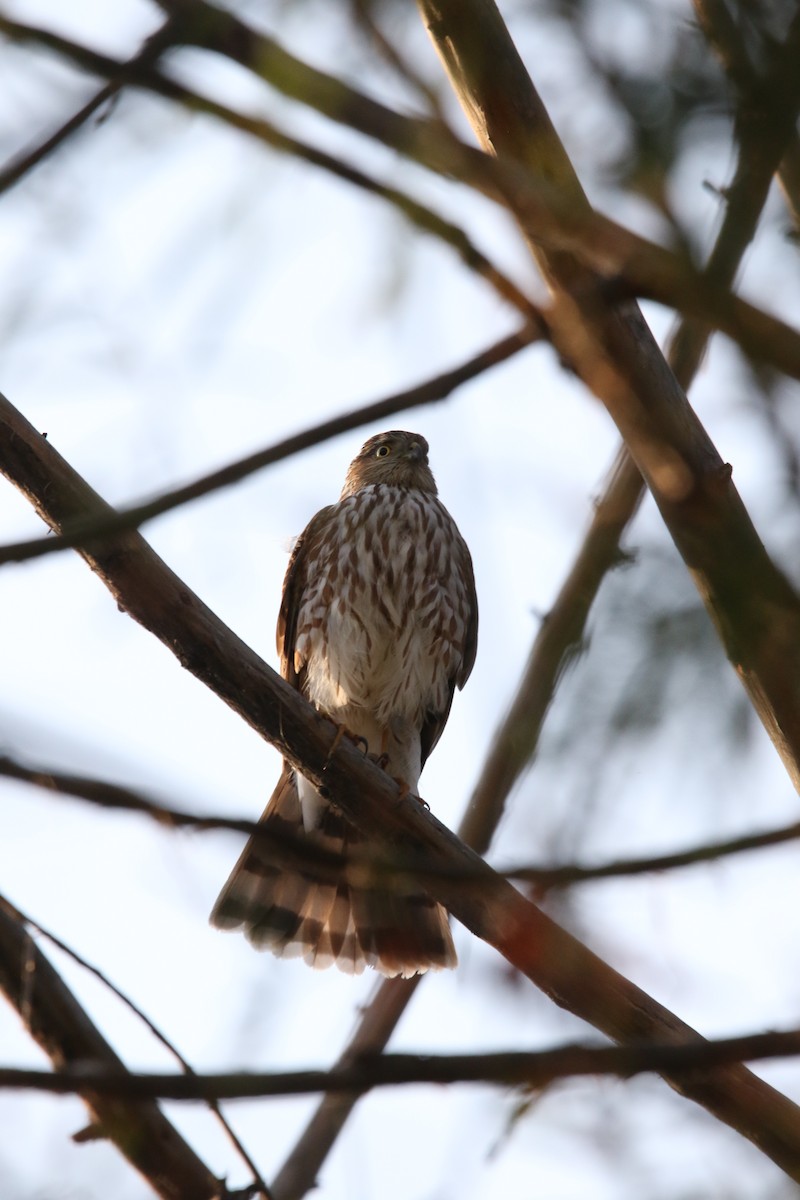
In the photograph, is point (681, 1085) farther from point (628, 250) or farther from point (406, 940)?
point (406, 940)

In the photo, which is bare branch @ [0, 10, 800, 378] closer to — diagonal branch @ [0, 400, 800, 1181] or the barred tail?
diagonal branch @ [0, 400, 800, 1181]

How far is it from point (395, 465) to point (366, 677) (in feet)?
5.36

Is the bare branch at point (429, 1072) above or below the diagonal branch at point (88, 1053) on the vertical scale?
below

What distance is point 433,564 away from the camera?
6.81 metres

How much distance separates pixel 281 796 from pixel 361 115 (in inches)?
189

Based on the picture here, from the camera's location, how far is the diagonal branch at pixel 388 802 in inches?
125

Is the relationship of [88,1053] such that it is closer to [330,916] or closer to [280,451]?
[330,916]

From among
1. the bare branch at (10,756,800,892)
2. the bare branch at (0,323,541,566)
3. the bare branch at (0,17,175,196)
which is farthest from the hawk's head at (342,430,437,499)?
the bare branch at (10,756,800,892)

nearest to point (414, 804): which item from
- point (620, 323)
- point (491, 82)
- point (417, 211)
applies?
point (620, 323)

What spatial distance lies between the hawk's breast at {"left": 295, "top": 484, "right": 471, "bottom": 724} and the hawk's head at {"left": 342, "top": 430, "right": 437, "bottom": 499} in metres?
0.65

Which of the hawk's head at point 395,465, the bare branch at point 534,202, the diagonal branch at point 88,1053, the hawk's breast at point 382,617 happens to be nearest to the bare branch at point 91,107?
the bare branch at point 534,202

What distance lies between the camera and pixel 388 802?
4.36 metres

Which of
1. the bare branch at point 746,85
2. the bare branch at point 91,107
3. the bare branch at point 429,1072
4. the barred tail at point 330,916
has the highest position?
the barred tail at point 330,916

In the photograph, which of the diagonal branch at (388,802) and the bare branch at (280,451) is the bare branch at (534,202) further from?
the diagonal branch at (388,802)
